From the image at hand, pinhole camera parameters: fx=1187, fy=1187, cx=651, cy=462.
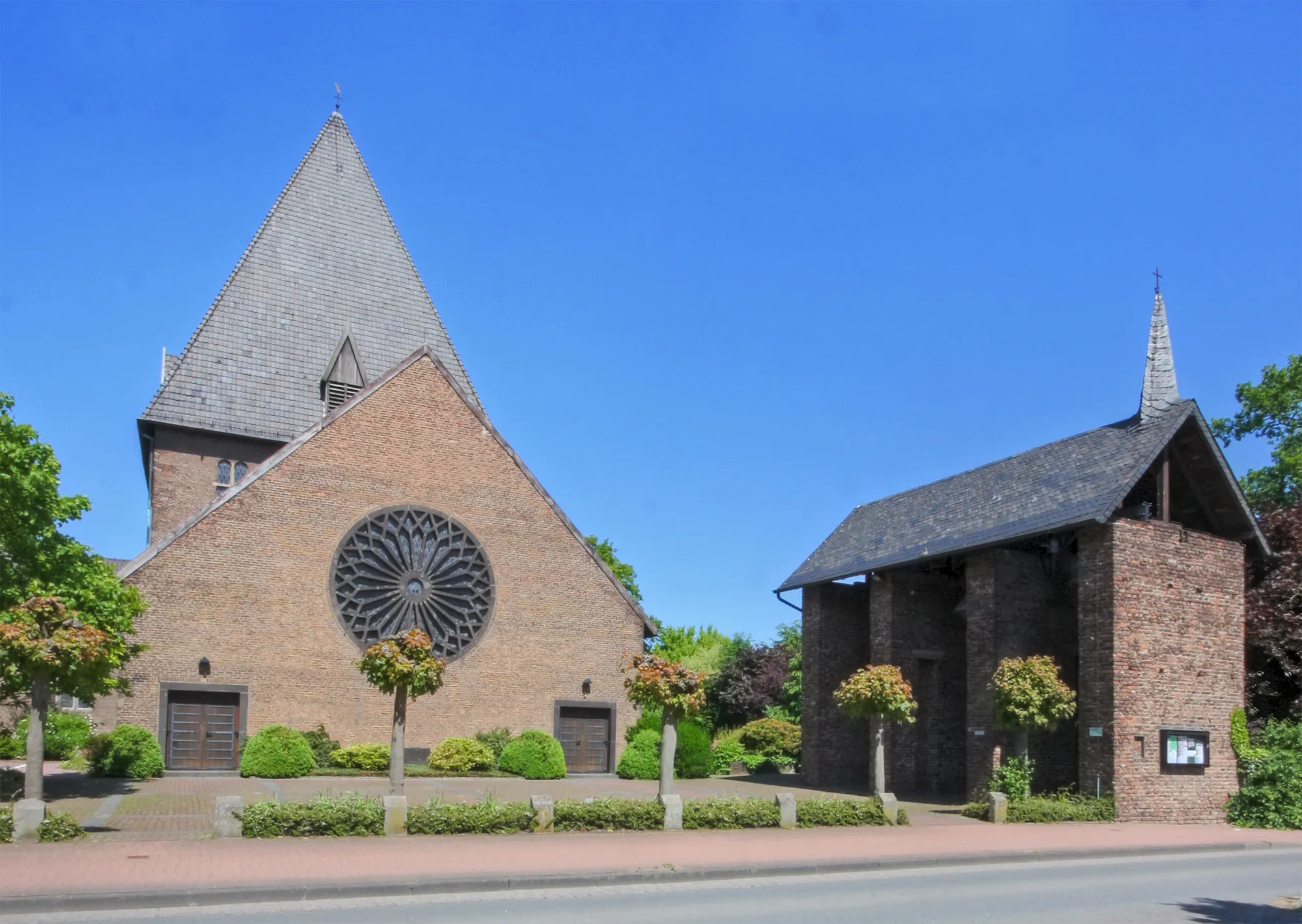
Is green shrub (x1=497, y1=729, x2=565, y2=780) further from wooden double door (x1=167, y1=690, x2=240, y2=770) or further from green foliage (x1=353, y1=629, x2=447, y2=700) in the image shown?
green foliage (x1=353, y1=629, x2=447, y2=700)

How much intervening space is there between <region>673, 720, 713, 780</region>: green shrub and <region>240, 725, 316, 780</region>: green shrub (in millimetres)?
10133

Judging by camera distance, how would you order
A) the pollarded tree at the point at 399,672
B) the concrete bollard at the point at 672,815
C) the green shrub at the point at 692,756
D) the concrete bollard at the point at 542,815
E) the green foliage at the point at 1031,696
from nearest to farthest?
the concrete bollard at the point at 542,815 → the pollarded tree at the point at 399,672 → the concrete bollard at the point at 672,815 → the green foliage at the point at 1031,696 → the green shrub at the point at 692,756

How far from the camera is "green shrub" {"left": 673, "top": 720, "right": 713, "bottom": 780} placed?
3256 centimetres

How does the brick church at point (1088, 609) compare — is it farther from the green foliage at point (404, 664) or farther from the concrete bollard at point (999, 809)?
the green foliage at point (404, 664)

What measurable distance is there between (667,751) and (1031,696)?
7.18 metres

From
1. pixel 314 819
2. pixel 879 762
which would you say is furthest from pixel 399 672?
pixel 879 762

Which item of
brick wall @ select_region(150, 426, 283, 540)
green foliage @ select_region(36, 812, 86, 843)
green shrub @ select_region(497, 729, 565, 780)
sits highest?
brick wall @ select_region(150, 426, 283, 540)

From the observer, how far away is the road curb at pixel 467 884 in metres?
11.3

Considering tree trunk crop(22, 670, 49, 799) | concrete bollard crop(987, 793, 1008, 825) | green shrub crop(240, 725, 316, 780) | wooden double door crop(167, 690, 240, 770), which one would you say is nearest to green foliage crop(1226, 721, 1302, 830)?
concrete bollard crop(987, 793, 1008, 825)

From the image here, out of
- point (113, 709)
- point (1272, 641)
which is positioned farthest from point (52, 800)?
point (1272, 641)

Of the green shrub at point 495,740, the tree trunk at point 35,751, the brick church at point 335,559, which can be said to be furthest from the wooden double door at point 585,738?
the tree trunk at point 35,751

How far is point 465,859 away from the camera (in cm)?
1445

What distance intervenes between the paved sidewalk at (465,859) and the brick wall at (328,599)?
14026 mm

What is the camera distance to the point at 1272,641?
26953 millimetres
